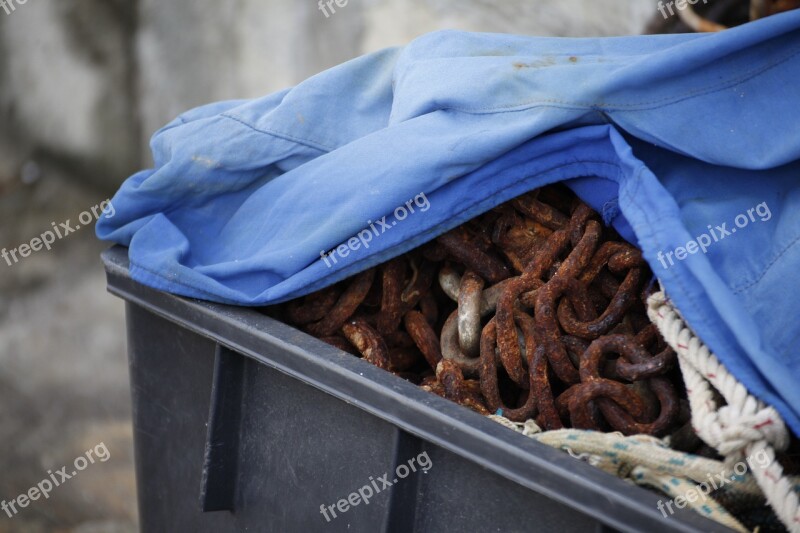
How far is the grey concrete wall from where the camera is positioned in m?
3.94

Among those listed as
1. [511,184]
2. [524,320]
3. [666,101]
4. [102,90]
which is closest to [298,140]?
[511,184]

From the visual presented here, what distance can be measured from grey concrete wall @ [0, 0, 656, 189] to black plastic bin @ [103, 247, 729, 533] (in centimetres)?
238

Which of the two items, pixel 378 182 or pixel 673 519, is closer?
pixel 673 519

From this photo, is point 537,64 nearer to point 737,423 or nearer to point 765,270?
point 765,270

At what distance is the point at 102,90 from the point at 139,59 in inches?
9.0

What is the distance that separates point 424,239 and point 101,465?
6.48 feet

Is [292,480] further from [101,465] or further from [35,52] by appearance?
[35,52]

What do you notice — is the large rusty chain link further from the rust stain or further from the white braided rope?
the rust stain

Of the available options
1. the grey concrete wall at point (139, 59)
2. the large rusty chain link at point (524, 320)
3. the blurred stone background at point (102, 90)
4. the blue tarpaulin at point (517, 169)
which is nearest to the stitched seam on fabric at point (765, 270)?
the blue tarpaulin at point (517, 169)

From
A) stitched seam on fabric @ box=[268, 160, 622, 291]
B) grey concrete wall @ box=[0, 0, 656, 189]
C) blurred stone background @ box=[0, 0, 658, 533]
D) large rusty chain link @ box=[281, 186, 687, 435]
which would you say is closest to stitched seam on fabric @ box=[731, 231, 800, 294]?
large rusty chain link @ box=[281, 186, 687, 435]

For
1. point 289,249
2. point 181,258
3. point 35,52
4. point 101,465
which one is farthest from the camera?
point 35,52

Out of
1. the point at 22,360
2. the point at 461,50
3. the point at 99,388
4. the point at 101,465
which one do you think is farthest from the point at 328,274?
the point at 22,360

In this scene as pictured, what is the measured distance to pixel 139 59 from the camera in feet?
14.0

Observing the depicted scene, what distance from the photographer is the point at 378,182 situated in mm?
1431
